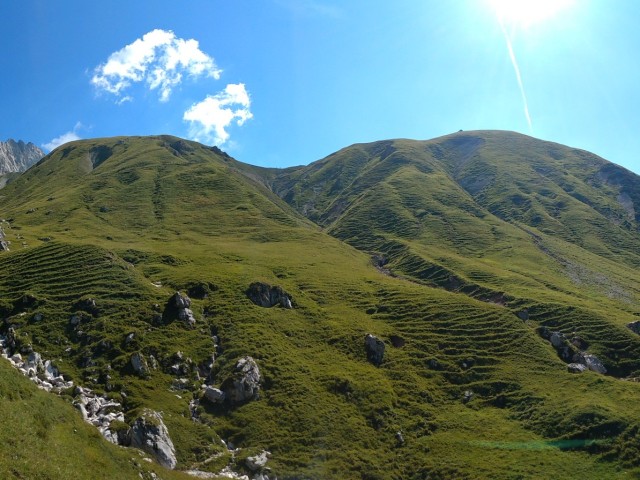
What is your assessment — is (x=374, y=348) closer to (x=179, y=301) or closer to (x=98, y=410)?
(x=179, y=301)

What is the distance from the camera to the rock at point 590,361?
83938 mm

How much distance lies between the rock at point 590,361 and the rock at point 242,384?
187 feet

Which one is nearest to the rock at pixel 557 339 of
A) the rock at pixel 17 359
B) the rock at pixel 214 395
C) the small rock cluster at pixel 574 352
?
the small rock cluster at pixel 574 352

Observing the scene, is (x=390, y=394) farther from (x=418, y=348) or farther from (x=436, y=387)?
(x=418, y=348)

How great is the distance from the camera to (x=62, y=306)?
85625 mm

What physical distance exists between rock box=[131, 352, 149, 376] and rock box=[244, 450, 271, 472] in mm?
22060

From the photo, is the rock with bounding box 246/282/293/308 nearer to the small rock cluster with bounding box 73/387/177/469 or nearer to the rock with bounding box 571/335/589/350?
the small rock cluster with bounding box 73/387/177/469

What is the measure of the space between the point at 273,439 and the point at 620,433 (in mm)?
45333

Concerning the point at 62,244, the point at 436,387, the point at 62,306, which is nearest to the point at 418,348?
the point at 436,387

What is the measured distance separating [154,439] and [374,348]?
42.8 meters

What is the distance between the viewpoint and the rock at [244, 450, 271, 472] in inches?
2274

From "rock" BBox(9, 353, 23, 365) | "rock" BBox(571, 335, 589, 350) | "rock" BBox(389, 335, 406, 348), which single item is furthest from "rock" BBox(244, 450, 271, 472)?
"rock" BBox(571, 335, 589, 350)

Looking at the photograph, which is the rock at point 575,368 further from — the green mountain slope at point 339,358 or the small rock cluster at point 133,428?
the small rock cluster at point 133,428

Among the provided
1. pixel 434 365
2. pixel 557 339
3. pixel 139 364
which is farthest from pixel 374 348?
pixel 139 364
